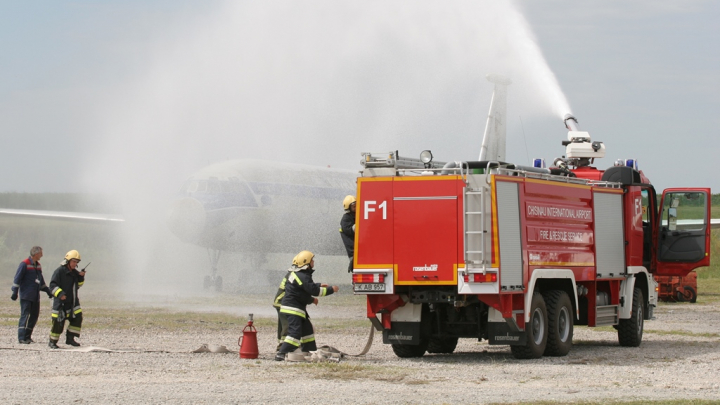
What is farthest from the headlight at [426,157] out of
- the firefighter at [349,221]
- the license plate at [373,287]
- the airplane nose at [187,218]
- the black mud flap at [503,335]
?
the airplane nose at [187,218]

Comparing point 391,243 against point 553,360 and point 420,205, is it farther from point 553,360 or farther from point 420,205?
point 553,360

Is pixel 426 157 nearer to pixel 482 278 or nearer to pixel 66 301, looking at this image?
pixel 482 278

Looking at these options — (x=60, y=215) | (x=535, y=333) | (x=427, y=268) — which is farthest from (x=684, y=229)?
(x=60, y=215)

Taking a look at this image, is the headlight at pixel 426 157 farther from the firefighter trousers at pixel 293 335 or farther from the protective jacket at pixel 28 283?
the protective jacket at pixel 28 283

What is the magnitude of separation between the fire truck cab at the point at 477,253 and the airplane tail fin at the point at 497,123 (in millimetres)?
20271

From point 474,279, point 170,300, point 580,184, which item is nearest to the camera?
point 474,279

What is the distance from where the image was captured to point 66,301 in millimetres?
16219

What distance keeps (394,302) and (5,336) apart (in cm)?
822

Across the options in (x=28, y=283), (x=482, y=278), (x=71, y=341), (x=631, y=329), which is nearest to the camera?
(x=482, y=278)

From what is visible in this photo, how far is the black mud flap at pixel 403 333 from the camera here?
14.4 meters

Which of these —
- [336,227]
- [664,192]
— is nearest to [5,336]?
[664,192]

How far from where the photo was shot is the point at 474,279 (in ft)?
44.3

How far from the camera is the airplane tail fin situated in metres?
37.2

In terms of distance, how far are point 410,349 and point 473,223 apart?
8.54 feet
